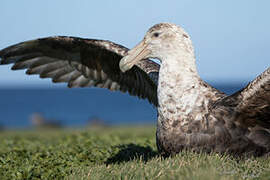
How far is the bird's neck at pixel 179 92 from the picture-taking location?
490 cm

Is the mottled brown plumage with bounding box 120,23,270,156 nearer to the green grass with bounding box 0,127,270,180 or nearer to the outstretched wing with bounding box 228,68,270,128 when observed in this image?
the outstretched wing with bounding box 228,68,270,128

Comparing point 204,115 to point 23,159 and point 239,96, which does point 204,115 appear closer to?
point 239,96

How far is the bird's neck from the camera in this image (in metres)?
4.90

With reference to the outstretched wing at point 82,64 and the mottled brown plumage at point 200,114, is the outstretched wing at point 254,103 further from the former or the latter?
the outstretched wing at point 82,64

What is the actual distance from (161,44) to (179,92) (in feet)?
1.94

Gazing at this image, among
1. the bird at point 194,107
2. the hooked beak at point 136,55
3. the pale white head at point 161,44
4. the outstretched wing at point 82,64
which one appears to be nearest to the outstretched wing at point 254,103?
the bird at point 194,107

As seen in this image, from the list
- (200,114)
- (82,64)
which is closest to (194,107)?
(200,114)

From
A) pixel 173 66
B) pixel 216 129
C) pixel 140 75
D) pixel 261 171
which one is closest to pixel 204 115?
pixel 216 129

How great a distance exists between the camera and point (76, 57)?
6.65m

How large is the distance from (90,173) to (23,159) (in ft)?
4.69

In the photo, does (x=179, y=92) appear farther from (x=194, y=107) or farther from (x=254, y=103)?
(x=254, y=103)

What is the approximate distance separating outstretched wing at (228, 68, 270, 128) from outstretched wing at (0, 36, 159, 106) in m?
1.50

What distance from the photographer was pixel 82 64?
6.75 meters

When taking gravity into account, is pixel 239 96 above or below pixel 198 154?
above
